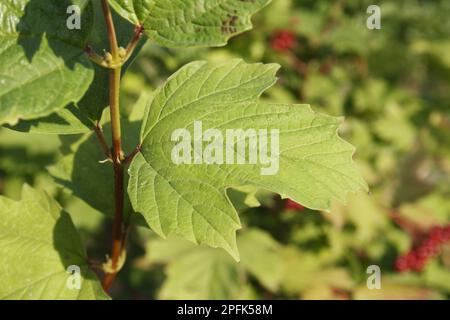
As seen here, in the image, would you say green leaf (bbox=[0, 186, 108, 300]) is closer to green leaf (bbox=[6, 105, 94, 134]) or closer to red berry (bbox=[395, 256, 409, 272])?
green leaf (bbox=[6, 105, 94, 134])

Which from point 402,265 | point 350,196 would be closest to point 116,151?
point 350,196

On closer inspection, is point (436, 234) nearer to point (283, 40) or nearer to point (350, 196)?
point (350, 196)

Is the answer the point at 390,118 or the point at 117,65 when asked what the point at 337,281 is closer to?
the point at 390,118

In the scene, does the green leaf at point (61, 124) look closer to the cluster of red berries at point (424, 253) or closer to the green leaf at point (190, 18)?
the green leaf at point (190, 18)

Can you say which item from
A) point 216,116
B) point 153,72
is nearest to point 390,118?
point 153,72

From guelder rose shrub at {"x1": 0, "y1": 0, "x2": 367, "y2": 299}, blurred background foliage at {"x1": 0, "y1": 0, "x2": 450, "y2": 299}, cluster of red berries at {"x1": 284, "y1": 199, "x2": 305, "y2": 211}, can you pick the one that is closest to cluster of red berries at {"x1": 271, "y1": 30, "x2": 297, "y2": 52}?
blurred background foliage at {"x1": 0, "y1": 0, "x2": 450, "y2": 299}

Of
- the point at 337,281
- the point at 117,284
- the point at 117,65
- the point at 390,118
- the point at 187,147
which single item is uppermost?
the point at 117,65
